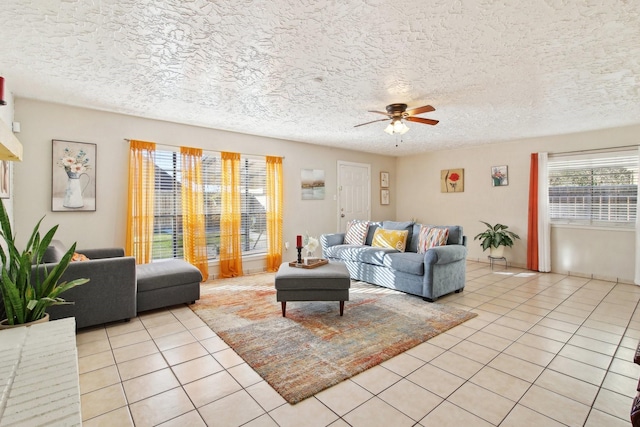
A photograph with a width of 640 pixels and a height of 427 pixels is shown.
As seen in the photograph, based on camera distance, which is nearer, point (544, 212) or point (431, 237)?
point (431, 237)

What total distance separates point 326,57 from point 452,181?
5.08 meters

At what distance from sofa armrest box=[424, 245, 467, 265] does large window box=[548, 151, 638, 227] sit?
2.57 metres

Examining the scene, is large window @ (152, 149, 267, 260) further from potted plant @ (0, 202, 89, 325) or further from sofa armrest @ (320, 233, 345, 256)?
potted plant @ (0, 202, 89, 325)

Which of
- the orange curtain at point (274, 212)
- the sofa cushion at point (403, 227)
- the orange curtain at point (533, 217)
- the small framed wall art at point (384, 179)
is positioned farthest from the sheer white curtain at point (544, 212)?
the orange curtain at point (274, 212)

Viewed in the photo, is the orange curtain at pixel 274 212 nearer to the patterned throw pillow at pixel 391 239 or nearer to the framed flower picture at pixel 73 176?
the patterned throw pillow at pixel 391 239

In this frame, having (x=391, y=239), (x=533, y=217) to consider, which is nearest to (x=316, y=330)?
(x=391, y=239)

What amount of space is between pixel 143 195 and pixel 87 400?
283 cm

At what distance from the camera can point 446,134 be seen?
5.14 metres

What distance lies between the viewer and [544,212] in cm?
525

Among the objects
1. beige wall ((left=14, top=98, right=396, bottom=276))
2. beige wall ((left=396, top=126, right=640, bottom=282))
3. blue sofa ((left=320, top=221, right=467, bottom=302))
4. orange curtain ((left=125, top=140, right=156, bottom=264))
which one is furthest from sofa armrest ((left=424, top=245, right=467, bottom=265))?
orange curtain ((left=125, top=140, right=156, bottom=264))

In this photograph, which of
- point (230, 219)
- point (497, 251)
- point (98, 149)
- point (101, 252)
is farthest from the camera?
point (497, 251)

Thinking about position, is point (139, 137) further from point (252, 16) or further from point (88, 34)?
point (252, 16)

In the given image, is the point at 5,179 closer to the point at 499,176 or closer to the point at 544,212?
the point at 499,176

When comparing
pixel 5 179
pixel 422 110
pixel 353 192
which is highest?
pixel 422 110
